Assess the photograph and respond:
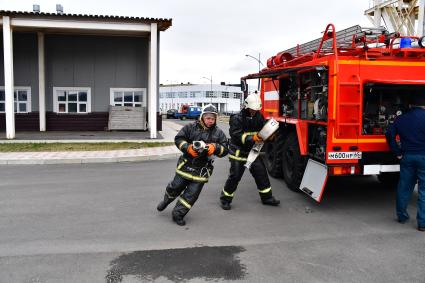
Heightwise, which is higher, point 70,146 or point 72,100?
point 72,100

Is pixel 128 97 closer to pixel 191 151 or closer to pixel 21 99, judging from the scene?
pixel 21 99

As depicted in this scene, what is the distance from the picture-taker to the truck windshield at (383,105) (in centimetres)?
613

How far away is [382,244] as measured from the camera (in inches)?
181

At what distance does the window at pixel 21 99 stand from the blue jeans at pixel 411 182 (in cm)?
1731

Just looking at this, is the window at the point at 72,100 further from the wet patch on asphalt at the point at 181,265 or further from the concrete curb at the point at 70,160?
the wet patch on asphalt at the point at 181,265

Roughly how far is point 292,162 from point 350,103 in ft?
5.88

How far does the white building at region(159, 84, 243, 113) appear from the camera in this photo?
92312mm

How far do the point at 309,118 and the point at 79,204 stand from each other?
12.6 ft

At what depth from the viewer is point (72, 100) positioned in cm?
1916

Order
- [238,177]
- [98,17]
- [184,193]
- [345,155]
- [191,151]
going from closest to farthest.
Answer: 1. [191,151]
2. [184,193]
3. [345,155]
4. [238,177]
5. [98,17]

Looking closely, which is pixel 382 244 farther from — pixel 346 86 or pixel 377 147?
pixel 346 86

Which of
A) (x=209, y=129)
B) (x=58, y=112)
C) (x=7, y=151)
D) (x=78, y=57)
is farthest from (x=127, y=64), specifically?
(x=209, y=129)

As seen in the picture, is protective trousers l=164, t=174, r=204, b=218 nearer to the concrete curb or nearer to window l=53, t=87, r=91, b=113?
the concrete curb

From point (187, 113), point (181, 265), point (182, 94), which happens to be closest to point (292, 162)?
point (181, 265)
